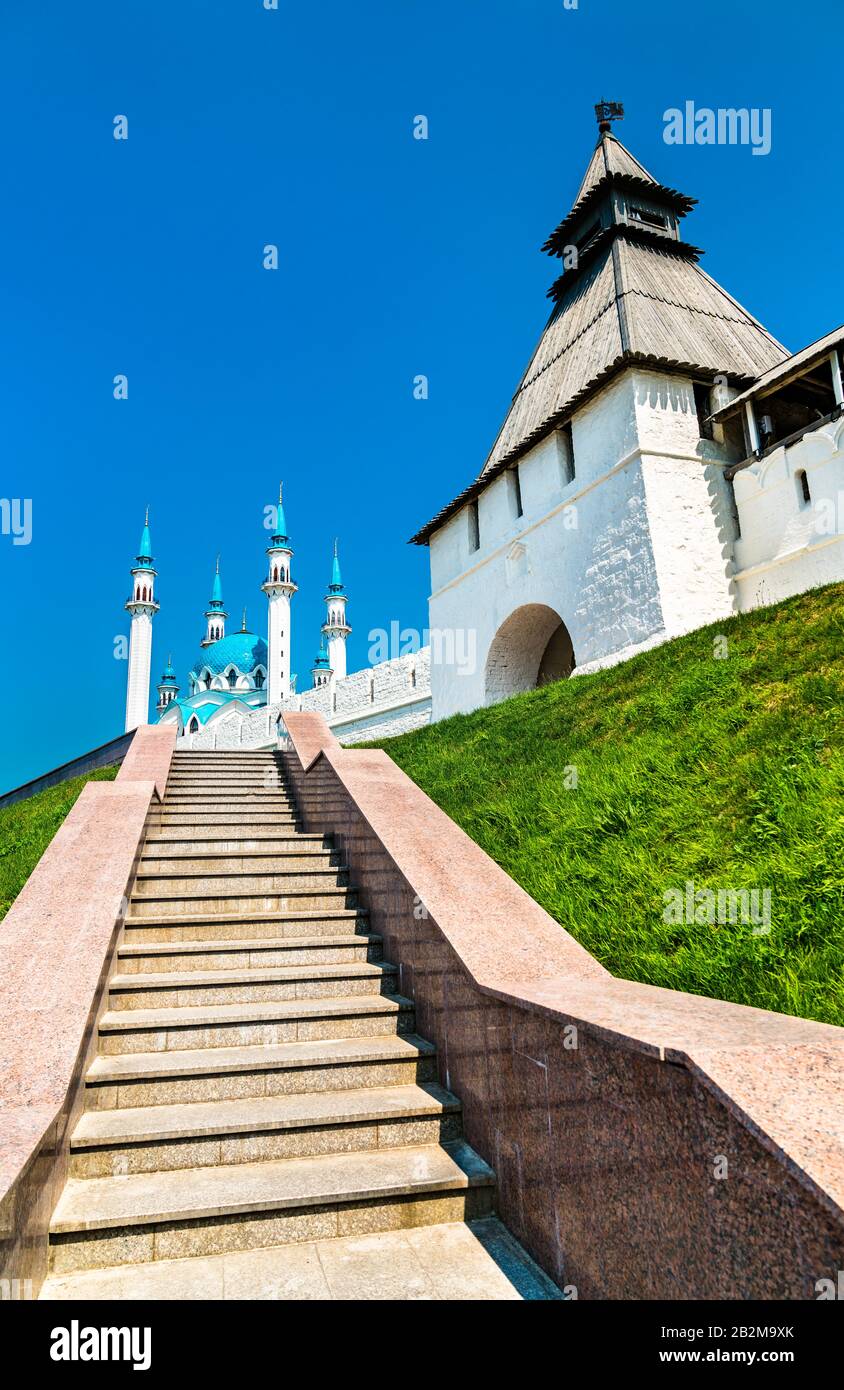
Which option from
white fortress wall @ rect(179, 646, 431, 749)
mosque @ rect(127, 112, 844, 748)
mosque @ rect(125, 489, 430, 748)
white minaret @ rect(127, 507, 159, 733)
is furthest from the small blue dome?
mosque @ rect(127, 112, 844, 748)

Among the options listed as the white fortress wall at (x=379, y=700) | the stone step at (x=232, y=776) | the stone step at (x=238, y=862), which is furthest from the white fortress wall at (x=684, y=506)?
the stone step at (x=238, y=862)

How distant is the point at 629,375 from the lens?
16.0 metres

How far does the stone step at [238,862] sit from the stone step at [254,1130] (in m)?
2.57

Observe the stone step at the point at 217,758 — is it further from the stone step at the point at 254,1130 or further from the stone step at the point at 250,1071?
the stone step at the point at 254,1130

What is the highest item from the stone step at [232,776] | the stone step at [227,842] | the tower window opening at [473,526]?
the tower window opening at [473,526]

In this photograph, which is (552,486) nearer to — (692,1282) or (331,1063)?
(331,1063)

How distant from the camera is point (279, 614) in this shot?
177 ft

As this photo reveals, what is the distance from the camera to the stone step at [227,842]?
265 inches

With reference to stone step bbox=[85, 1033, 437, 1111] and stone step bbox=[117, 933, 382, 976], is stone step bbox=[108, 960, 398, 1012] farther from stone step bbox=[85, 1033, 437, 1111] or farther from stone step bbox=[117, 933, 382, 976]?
stone step bbox=[85, 1033, 437, 1111]

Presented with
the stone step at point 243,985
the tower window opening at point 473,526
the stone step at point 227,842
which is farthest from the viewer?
the tower window opening at point 473,526

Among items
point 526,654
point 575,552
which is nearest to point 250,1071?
point 575,552

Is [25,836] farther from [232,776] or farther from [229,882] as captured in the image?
[229,882]

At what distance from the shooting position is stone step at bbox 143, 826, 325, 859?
673cm
